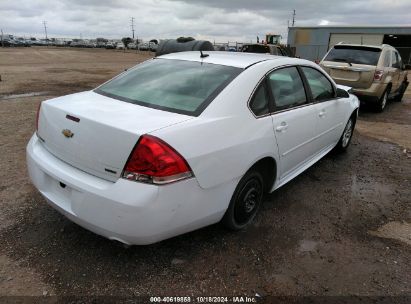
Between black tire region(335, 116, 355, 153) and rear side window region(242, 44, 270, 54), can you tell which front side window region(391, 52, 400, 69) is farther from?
rear side window region(242, 44, 270, 54)

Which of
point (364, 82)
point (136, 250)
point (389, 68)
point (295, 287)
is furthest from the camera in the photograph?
point (389, 68)

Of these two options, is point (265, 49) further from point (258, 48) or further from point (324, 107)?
point (324, 107)

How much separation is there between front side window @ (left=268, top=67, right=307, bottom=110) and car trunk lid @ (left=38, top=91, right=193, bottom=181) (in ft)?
3.82

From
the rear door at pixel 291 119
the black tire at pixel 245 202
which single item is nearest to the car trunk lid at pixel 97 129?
the black tire at pixel 245 202

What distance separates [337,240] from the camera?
340cm

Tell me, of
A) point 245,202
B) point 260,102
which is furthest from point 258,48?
point 245,202

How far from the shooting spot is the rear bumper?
2385 mm

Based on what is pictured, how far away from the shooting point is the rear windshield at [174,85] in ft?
9.75

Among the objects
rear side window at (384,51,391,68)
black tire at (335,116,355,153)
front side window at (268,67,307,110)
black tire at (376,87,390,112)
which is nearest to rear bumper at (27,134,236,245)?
front side window at (268,67,307,110)

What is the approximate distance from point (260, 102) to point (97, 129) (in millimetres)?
1458

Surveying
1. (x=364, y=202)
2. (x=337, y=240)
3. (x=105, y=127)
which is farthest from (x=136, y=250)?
(x=364, y=202)

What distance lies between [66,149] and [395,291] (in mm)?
2684

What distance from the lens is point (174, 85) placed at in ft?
10.7

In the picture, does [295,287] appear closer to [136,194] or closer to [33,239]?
[136,194]
